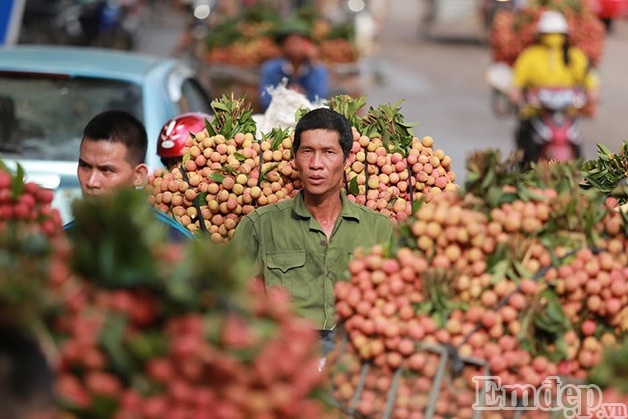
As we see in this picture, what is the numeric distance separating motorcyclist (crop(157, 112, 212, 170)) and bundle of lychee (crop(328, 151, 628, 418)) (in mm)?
2464

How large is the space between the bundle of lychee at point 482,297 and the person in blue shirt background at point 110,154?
66.1 inches

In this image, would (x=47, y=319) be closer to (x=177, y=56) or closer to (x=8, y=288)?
(x=8, y=288)

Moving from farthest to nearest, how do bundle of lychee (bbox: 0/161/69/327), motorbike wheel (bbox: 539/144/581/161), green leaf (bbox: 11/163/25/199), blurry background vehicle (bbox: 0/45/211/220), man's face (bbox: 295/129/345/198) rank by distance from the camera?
1. motorbike wheel (bbox: 539/144/581/161)
2. blurry background vehicle (bbox: 0/45/211/220)
3. man's face (bbox: 295/129/345/198)
4. green leaf (bbox: 11/163/25/199)
5. bundle of lychee (bbox: 0/161/69/327)

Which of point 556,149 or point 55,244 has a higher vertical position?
point 556,149

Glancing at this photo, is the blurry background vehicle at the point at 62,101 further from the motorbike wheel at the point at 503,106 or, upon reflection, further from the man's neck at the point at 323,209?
the motorbike wheel at the point at 503,106

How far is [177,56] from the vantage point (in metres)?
19.4

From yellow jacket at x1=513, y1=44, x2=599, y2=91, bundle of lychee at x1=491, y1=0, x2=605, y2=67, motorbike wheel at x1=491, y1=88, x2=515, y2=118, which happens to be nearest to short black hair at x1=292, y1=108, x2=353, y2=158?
yellow jacket at x1=513, y1=44, x2=599, y2=91

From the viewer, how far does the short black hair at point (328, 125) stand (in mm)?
4996

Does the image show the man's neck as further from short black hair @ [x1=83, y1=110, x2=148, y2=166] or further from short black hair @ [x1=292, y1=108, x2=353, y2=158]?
short black hair @ [x1=83, y1=110, x2=148, y2=166]

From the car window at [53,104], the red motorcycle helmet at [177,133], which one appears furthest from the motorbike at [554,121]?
the red motorcycle helmet at [177,133]

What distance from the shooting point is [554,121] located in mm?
11453

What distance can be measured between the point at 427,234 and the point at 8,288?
1487mm

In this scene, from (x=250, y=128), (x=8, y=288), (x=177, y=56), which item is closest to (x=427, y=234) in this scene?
(x=8, y=288)

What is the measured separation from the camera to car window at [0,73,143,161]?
7.42 metres
